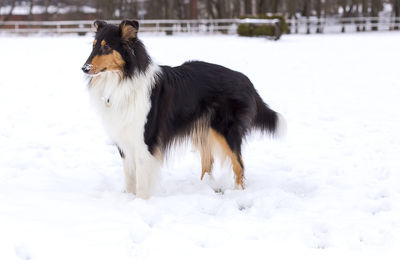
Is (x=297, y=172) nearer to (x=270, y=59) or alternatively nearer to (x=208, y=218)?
(x=208, y=218)

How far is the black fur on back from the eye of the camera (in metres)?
4.71

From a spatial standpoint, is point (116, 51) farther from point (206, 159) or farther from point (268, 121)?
point (268, 121)

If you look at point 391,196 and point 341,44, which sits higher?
point 341,44

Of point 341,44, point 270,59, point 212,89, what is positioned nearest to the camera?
point 212,89

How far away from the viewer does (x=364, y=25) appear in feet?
107

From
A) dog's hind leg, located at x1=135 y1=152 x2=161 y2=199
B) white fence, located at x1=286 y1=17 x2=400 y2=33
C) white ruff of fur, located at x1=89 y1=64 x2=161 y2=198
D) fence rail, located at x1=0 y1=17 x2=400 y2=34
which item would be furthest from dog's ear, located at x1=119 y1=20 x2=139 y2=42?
white fence, located at x1=286 y1=17 x2=400 y2=33

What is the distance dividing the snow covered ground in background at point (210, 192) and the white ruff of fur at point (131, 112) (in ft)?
1.05

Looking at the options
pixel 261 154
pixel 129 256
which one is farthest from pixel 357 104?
pixel 129 256

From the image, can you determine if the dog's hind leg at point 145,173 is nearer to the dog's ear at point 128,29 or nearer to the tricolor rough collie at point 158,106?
the tricolor rough collie at point 158,106

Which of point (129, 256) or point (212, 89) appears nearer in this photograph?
point (129, 256)

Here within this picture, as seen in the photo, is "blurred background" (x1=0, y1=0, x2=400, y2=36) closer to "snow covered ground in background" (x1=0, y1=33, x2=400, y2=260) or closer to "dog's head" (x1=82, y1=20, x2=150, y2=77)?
"snow covered ground in background" (x1=0, y1=33, x2=400, y2=260)

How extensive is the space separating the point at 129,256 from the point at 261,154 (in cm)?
350

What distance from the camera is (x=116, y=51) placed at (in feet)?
14.0

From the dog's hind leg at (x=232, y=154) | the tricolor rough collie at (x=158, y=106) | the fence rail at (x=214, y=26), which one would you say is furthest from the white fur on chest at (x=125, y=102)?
the fence rail at (x=214, y=26)
